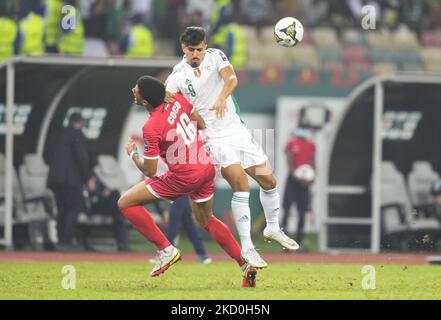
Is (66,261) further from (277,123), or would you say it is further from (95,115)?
(277,123)

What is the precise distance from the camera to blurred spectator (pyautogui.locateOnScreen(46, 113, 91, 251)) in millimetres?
18766

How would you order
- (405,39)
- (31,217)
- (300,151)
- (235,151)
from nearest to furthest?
(235,151)
(31,217)
(300,151)
(405,39)

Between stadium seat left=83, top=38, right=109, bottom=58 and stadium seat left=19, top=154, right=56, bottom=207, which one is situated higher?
stadium seat left=83, top=38, right=109, bottom=58

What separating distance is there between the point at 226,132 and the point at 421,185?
8.61 metres

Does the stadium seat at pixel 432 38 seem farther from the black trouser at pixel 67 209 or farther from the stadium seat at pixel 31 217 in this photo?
the stadium seat at pixel 31 217

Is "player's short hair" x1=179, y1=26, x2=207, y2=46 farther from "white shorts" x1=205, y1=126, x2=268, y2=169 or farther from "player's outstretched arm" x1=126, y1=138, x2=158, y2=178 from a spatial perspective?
"player's outstretched arm" x1=126, y1=138, x2=158, y2=178

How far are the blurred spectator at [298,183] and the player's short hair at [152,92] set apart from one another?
8619mm

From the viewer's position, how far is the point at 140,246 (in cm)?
2028

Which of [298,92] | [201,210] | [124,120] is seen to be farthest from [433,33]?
[201,210]

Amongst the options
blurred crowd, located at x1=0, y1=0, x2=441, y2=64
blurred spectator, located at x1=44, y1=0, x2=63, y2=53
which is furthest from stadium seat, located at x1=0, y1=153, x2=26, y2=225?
blurred spectator, located at x1=44, y1=0, x2=63, y2=53

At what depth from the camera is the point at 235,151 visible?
A: 12.3 m

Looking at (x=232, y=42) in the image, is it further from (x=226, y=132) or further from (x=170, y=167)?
(x=170, y=167)

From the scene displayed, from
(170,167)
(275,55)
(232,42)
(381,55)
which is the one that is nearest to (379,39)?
(381,55)

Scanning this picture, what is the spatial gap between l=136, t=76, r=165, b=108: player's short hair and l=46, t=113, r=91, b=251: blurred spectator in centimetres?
708
